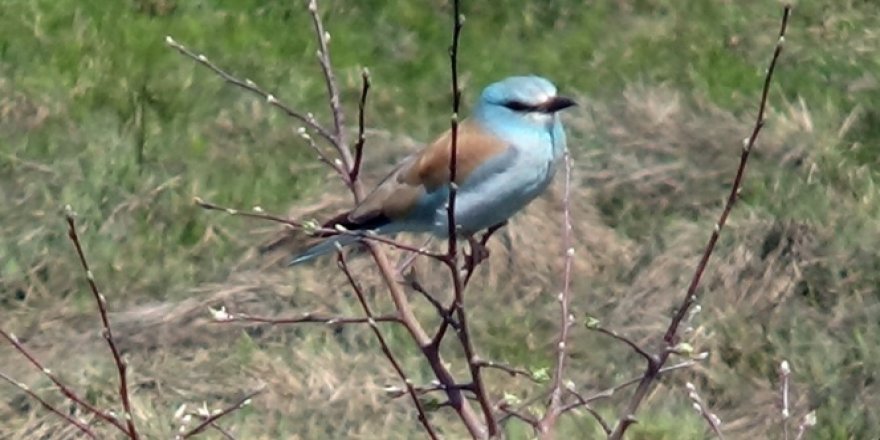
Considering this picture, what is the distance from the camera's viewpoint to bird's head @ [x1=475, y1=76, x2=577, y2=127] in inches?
108

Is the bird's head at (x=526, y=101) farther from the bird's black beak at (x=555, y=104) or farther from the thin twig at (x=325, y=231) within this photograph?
the thin twig at (x=325, y=231)

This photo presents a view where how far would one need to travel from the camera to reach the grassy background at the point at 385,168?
4.42 meters

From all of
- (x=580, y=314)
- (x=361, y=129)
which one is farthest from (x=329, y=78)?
(x=580, y=314)

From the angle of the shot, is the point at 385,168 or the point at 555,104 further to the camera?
the point at 385,168

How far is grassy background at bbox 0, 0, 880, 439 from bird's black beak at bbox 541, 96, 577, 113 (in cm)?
150

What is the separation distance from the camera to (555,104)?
2.71m

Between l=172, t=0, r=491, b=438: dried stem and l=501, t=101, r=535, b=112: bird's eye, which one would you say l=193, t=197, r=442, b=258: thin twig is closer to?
l=172, t=0, r=491, b=438: dried stem

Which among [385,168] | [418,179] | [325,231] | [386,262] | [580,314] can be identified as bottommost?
[580,314]

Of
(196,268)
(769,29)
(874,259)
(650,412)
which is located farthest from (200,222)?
(769,29)

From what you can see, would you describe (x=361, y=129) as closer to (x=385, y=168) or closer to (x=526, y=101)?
(x=526, y=101)

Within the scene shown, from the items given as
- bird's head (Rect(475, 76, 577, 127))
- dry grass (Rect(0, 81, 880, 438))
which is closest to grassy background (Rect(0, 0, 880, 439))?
dry grass (Rect(0, 81, 880, 438))

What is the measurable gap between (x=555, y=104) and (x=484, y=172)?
164mm

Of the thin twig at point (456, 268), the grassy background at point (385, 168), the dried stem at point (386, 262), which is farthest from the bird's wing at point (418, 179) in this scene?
the grassy background at point (385, 168)

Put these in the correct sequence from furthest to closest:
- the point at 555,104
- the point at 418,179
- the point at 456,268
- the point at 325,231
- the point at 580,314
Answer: the point at 580,314 < the point at 418,179 < the point at 555,104 < the point at 325,231 < the point at 456,268
